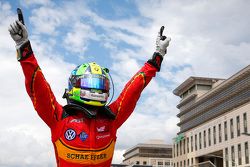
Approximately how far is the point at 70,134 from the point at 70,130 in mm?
40

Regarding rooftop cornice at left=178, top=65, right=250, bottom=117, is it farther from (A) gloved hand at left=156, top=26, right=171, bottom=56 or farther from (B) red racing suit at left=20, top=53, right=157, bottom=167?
(B) red racing suit at left=20, top=53, right=157, bottom=167

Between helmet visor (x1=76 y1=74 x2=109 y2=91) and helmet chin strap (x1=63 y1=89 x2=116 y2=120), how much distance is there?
198 mm

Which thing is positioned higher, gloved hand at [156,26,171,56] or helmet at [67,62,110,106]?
gloved hand at [156,26,171,56]

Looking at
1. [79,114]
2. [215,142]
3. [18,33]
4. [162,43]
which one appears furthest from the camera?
[215,142]

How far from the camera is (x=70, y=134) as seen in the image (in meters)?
4.38

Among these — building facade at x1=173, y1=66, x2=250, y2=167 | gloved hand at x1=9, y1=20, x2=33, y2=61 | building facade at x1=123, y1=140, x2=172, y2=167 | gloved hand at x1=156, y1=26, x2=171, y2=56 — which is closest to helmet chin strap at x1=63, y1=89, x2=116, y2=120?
gloved hand at x1=9, y1=20, x2=33, y2=61

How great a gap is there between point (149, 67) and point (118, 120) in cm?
67

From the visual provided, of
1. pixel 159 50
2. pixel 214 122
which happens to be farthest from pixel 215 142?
pixel 159 50

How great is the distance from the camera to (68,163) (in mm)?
4344

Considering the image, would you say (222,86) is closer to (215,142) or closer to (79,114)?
(215,142)

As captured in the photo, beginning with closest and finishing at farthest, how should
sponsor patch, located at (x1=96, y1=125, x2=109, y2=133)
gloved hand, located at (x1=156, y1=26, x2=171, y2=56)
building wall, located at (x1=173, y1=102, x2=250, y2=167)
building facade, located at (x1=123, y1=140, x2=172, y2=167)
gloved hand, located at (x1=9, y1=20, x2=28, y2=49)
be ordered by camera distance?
gloved hand, located at (x1=9, y1=20, x2=28, y2=49) < sponsor patch, located at (x1=96, y1=125, x2=109, y2=133) < gloved hand, located at (x1=156, y1=26, x2=171, y2=56) < building wall, located at (x1=173, y1=102, x2=250, y2=167) < building facade, located at (x1=123, y1=140, x2=172, y2=167)

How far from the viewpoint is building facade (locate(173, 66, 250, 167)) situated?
2299 inches

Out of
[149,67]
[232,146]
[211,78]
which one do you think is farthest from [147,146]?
[149,67]

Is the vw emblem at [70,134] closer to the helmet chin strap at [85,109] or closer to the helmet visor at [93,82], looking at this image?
the helmet chin strap at [85,109]
